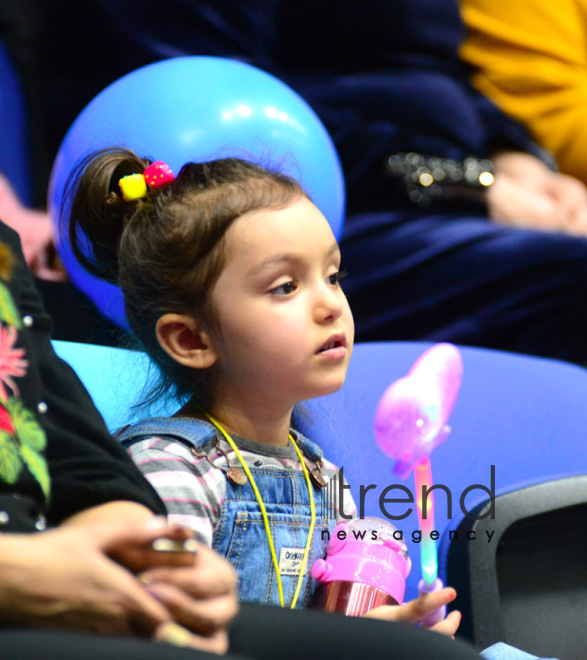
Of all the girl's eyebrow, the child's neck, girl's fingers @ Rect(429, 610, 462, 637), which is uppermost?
the girl's eyebrow

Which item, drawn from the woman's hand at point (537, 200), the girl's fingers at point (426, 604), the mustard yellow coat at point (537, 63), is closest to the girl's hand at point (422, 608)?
the girl's fingers at point (426, 604)

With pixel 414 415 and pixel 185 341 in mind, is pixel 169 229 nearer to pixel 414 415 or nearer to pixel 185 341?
pixel 185 341

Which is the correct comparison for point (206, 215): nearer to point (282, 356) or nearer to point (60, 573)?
point (282, 356)

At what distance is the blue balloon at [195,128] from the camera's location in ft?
3.49

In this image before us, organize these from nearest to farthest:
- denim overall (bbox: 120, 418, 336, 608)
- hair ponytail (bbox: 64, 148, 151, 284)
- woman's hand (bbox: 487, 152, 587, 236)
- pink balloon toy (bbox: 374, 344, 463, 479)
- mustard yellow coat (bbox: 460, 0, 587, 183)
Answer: pink balloon toy (bbox: 374, 344, 463, 479), denim overall (bbox: 120, 418, 336, 608), hair ponytail (bbox: 64, 148, 151, 284), woman's hand (bbox: 487, 152, 587, 236), mustard yellow coat (bbox: 460, 0, 587, 183)

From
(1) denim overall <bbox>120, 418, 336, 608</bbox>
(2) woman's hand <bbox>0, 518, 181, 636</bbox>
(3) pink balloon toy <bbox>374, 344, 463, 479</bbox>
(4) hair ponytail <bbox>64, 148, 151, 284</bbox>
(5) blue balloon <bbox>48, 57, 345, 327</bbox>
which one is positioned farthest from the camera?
(5) blue balloon <bbox>48, 57, 345, 327</bbox>

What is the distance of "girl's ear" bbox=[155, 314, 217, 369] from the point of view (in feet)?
2.61

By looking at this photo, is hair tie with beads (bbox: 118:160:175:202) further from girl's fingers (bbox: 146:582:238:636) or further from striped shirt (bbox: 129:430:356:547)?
girl's fingers (bbox: 146:582:238:636)

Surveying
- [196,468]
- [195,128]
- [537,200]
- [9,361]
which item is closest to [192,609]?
[9,361]

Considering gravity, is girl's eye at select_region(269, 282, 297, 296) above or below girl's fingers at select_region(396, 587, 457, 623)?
above

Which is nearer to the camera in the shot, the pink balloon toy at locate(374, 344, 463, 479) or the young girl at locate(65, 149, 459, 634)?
the pink balloon toy at locate(374, 344, 463, 479)

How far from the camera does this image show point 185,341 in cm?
81

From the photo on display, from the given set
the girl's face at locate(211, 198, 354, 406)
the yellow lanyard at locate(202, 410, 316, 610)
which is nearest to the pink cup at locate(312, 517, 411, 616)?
the yellow lanyard at locate(202, 410, 316, 610)

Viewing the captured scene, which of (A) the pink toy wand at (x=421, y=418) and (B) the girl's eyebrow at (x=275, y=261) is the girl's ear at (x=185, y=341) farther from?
(A) the pink toy wand at (x=421, y=418)
